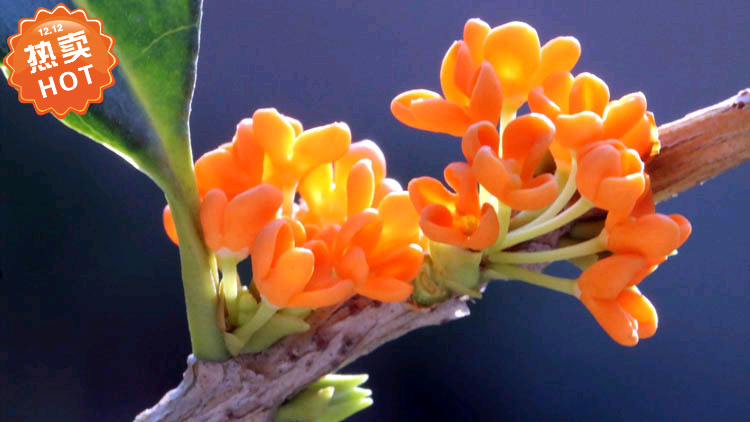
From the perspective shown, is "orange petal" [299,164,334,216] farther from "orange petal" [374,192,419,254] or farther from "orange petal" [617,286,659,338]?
"orange petal" [617,286,659,338]

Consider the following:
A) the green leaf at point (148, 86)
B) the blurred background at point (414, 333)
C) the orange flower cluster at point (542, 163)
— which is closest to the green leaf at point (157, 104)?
the green leaf at point (148, 86)

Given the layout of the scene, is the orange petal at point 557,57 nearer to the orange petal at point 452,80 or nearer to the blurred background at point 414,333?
the orange petal at point 452,80

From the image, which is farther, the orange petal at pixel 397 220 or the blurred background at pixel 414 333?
the blurred background at pixel 414 333

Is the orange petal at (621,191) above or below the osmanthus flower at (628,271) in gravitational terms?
above

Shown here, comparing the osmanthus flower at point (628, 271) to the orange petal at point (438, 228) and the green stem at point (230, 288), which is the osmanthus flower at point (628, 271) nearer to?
the orange petal at point (438, 228)

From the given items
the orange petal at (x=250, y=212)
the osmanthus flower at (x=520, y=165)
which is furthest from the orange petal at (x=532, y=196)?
the orange petal at (x=250, y=212)
